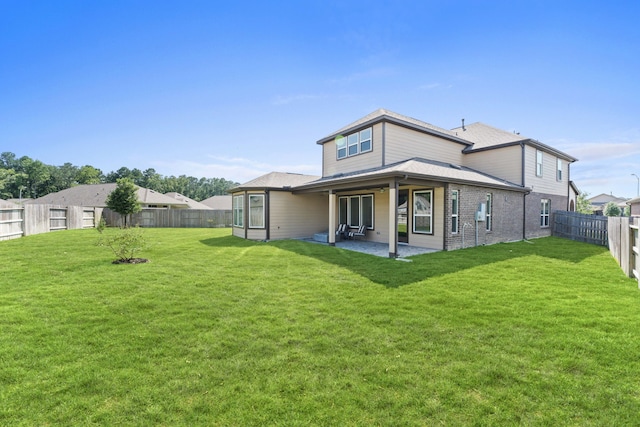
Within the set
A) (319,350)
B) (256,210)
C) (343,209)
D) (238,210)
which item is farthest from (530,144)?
(319,350)

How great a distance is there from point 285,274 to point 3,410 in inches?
196

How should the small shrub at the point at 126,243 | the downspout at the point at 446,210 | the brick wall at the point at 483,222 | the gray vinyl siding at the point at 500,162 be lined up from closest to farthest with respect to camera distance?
the small shrub at the point at 126,243 → the downspout at the point at 446,210 → the brick wall at the point at 483,222 → the gray vinyl siding at the point at 500,162

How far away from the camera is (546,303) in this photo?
4.80 metres

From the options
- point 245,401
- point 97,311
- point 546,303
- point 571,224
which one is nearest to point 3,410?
point 245,401

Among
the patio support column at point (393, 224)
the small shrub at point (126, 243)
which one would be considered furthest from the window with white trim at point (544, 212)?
the small shrub at point (126, 243)

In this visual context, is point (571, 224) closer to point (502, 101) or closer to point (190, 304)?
point (502, 101)

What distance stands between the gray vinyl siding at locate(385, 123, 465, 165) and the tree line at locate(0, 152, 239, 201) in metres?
49.1

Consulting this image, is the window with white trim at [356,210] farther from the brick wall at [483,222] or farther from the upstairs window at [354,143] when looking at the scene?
the brick wall at [483,222]

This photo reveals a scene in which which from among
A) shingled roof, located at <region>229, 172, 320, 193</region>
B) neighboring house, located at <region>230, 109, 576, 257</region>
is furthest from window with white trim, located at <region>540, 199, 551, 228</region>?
shingled roof, located at <region>229, 172, 320, 193</region>

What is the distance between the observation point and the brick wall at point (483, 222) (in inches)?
425

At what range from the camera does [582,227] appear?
13.5 m

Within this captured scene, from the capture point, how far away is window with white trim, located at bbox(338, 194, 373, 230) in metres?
13.5

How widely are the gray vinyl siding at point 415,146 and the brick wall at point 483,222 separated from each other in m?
2.99

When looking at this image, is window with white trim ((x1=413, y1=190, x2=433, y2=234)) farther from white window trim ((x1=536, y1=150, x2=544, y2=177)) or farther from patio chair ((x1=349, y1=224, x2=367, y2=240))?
white window trim ((x1=536, y1=150, x2=544, y2=177))
